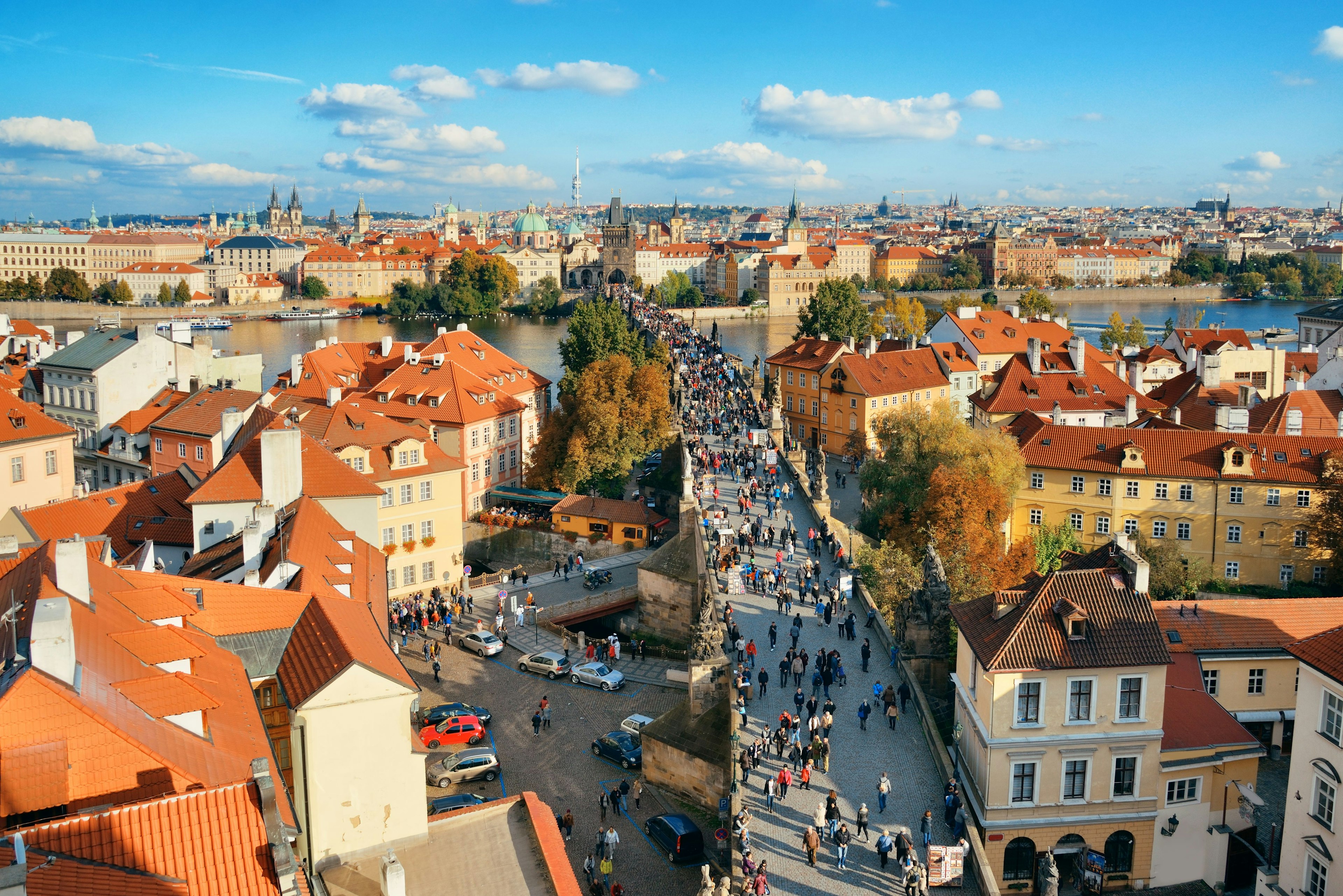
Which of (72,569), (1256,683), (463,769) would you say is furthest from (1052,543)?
(72,569)

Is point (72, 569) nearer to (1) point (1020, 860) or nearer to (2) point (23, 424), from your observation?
(1) point (1020, 860)

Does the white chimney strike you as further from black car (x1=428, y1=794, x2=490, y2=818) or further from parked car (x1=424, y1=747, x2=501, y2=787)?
parked car (x1=424, y1=747, x2=501, y2=787)

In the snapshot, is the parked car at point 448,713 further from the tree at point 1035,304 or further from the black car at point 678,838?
the tree at point 1035,304

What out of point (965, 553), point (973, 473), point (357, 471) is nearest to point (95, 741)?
point (357, 471)

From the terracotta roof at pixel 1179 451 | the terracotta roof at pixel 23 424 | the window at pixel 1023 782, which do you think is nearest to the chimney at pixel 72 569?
the window at pixel 1023 782

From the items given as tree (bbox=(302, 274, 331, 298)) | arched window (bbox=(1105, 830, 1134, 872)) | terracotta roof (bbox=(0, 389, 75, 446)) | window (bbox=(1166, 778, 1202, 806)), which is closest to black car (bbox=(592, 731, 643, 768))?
arched window (bbox=(1105, 830, 1134, 872))

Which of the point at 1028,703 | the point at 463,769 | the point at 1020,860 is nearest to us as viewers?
the point at 1028,703
